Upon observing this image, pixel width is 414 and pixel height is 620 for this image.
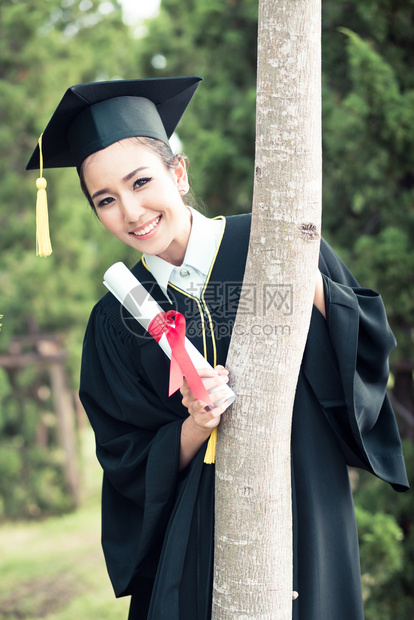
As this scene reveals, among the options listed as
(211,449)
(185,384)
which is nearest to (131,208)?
(185,384)

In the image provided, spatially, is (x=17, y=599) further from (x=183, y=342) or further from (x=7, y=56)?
(x=7, y=56)

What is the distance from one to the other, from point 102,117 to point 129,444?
90 cm

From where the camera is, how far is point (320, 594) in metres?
1.73

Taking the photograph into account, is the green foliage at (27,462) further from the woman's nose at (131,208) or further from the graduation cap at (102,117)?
the woman's nose at (131,208)

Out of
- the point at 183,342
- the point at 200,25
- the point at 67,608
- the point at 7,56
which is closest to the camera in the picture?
the point at 183,342

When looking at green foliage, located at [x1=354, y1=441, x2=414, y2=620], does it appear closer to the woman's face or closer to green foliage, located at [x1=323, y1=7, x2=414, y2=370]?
green foliage, located at [x1=323, y1=7, x2=414, y2=370]

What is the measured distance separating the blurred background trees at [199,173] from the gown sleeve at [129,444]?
1.38 metres

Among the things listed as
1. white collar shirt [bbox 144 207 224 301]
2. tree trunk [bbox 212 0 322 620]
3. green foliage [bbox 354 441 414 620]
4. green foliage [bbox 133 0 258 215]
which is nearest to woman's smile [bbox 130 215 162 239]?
white collar shirt [bbox 144 207 224 301]

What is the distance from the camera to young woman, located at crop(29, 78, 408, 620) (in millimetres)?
1694

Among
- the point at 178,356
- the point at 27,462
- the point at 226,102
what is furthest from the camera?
the point at 27,462

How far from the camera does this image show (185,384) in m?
1.63

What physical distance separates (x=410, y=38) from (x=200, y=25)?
2.65 m

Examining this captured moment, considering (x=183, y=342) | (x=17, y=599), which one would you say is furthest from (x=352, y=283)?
(x=17, y=599)

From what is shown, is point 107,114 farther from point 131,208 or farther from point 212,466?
point 212,466
